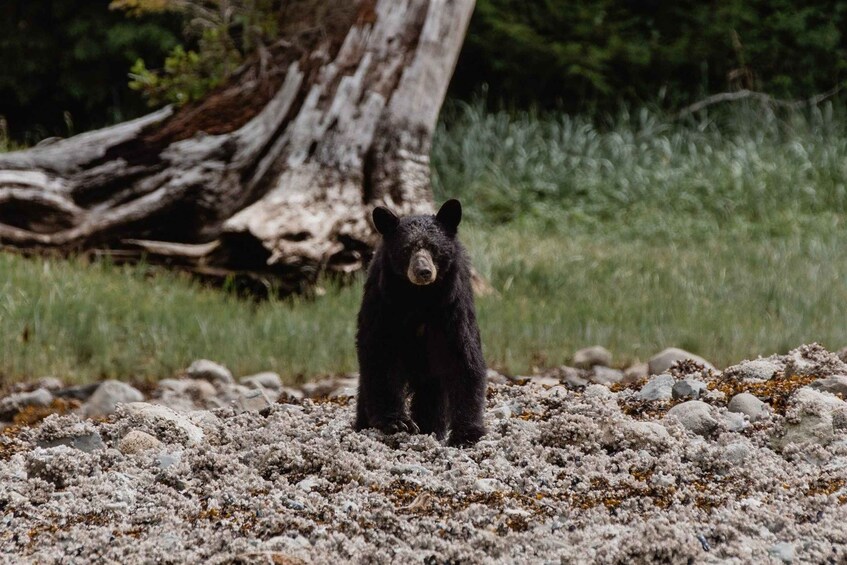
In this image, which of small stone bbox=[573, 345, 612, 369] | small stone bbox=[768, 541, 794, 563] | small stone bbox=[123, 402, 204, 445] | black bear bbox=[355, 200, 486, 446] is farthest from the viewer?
small stone bbox=[573, 345, 612, 369]

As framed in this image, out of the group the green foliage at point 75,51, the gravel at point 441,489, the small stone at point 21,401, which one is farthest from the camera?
the green foliage at point 75,51

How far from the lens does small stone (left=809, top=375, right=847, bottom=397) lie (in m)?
4.66

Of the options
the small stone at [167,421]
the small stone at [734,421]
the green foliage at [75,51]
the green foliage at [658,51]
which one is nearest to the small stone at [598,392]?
the small stone at [734,421]

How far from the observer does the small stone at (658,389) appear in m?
4.77

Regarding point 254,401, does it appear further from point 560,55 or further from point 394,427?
point 560,55

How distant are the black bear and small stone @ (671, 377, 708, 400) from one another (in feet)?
3.62

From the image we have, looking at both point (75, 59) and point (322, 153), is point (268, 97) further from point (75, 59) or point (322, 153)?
point (75, 59)

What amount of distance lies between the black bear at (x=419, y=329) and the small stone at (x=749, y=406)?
1075 mm

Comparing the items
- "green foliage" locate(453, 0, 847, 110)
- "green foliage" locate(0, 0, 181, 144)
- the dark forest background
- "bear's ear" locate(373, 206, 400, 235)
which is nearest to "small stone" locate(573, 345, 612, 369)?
"bear's ear" locate(373, 206, 400, 235)

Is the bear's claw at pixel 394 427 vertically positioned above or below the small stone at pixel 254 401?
above

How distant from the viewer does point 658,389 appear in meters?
4.81

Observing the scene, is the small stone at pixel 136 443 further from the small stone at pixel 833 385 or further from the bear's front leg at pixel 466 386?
the small stone at pixel 833 385

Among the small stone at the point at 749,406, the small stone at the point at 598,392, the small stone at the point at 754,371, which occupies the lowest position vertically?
the small stone at the point at 598,392

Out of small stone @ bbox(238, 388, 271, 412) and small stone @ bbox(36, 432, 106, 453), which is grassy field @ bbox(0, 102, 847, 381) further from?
small stone @ bbox(36, 432, 106, 453)
